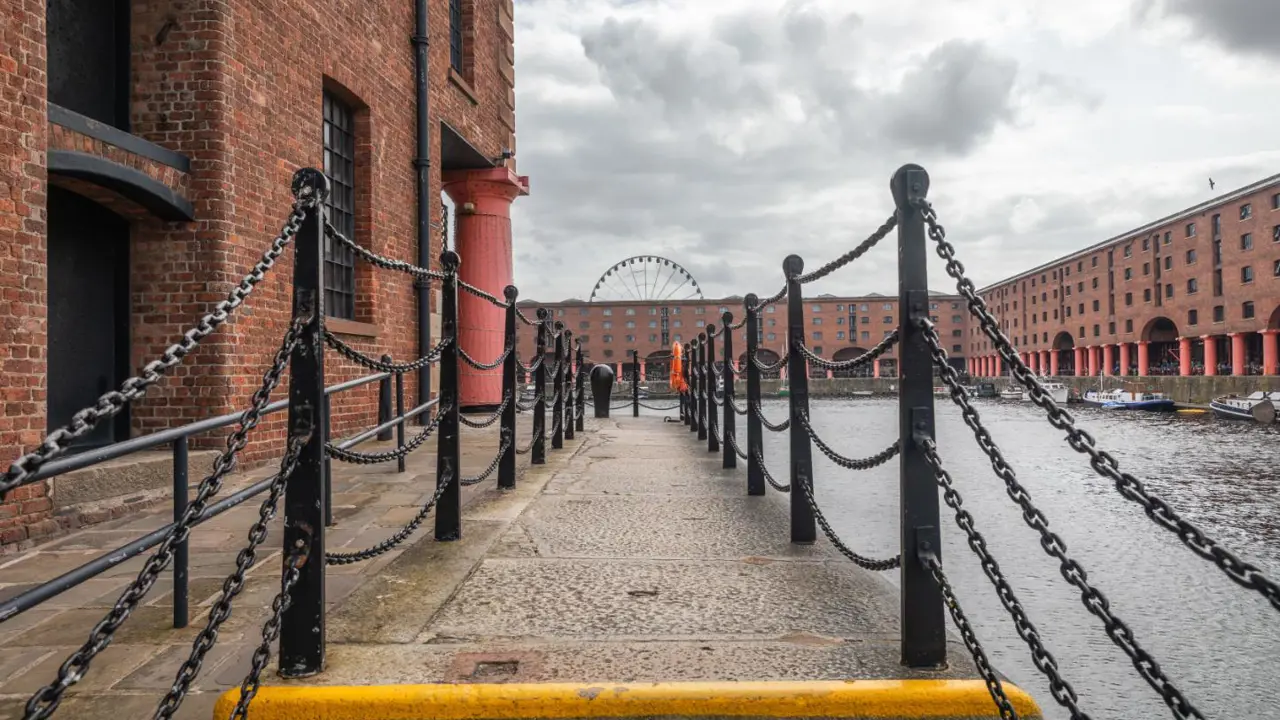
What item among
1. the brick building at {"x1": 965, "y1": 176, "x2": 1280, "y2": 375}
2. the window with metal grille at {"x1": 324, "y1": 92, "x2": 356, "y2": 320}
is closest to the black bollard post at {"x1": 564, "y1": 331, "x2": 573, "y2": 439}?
the window with metal grille at {"x1": 324, "y1": 92, "x2": 356, "y2": 320}

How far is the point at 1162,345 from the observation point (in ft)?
174

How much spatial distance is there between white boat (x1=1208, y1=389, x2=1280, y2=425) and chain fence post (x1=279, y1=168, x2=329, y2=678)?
105 feet

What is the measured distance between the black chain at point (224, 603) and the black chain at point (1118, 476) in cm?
182

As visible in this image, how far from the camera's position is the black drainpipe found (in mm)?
10156

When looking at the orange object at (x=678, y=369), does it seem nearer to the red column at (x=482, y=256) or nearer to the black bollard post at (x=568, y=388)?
the red column at (x=482, y=256)

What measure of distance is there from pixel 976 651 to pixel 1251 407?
32918 mm

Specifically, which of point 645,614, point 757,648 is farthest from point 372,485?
point 757,648

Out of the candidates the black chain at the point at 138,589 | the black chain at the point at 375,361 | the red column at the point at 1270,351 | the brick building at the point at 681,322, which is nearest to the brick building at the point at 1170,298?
the red column at the point at 1270,351

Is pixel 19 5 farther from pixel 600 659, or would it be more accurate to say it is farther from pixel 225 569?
pixel 600 659

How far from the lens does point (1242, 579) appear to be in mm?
1376

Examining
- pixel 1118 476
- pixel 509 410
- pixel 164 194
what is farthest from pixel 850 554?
pixel 164 194

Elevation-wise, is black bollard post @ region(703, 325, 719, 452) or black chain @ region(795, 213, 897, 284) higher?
black chain @ region(795, 213, 897, 284)

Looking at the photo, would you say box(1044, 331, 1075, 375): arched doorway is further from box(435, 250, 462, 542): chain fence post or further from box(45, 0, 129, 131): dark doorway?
box(435, 250, 462, 542): chain fence post

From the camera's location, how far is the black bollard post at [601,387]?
48.7 ft
